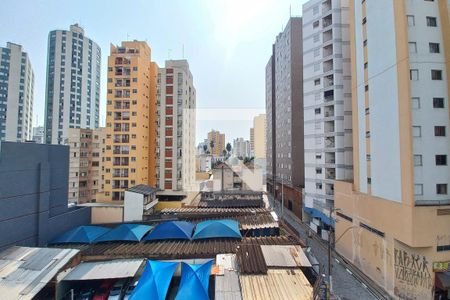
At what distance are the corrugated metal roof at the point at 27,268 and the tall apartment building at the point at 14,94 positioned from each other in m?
69.7

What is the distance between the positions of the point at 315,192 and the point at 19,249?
3094cm

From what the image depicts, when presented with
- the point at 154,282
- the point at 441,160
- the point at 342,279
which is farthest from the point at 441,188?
the point at 154,282

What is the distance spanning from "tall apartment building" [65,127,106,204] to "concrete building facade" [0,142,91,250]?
26.9 meters

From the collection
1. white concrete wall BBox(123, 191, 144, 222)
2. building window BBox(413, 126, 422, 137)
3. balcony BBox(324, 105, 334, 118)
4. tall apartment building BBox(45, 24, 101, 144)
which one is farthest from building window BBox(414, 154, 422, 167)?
tall apartment building BBox(45, 24, 101, 144)

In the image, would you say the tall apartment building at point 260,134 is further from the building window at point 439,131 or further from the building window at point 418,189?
the building window at point 418,189

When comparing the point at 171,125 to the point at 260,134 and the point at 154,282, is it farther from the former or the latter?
the point at 260,134

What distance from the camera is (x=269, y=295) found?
42.0 feet

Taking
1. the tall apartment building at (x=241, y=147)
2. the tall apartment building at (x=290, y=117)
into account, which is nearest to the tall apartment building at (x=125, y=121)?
the tall apartment building at (x=290, y=117)

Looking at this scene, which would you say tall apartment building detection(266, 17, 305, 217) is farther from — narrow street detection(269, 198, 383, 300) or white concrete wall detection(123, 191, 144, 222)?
white concrete wall detection(123, 191, 144, 222)

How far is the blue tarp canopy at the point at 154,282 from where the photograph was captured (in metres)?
14.4

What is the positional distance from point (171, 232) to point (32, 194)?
11.6 meters

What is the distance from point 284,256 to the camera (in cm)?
1695

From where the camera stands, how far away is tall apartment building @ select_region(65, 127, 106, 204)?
49.4m

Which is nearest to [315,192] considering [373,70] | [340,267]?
[340,267]
